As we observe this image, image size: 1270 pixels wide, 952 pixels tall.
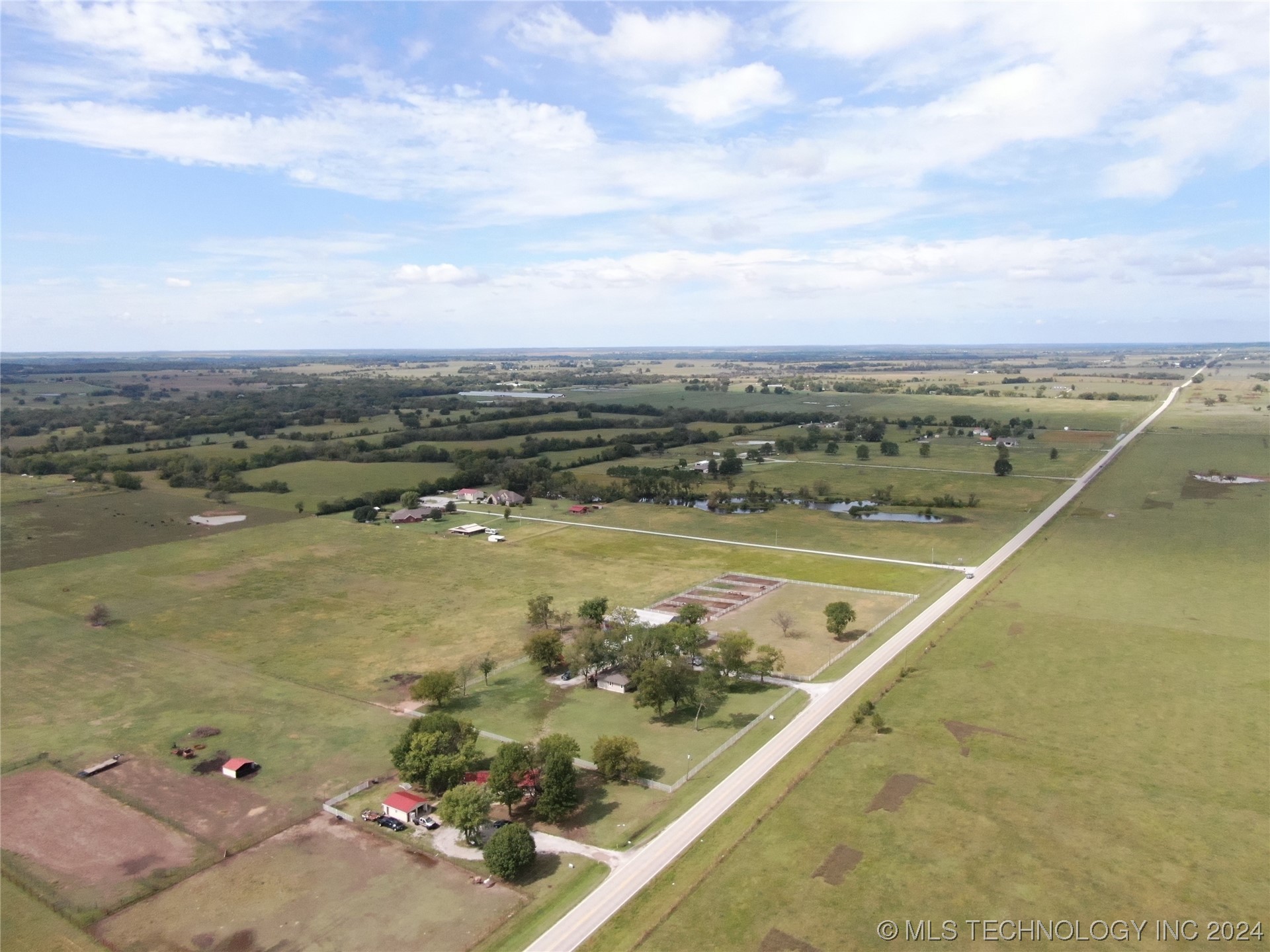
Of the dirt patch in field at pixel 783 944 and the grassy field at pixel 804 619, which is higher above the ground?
the grassy field at pixel 804 619

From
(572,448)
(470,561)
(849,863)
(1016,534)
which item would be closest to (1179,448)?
(1016,534)

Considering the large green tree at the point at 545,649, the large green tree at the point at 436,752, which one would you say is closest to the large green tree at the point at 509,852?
the large green tree at the point at 436,752

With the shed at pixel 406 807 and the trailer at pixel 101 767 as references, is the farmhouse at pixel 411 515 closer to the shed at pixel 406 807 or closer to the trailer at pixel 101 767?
the trailer at pixel 101 767

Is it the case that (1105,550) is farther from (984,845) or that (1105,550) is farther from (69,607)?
(69,607)

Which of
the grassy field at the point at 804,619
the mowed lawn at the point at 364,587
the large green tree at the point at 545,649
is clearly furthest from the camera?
the mowed lawn at the point at 364,587

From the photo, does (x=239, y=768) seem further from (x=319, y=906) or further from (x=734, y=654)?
(x=734, y=654)

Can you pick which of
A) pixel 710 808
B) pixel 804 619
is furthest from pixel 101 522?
pixel 710 808
